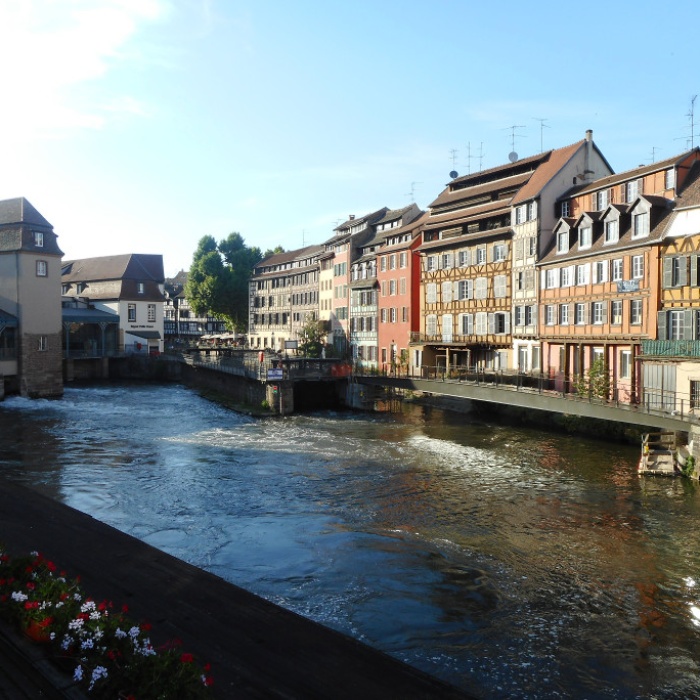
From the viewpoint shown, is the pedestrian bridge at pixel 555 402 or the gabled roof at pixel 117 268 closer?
the pedestrian bridge at pixel 555 402

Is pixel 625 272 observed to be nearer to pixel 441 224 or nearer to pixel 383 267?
pixel 441 224

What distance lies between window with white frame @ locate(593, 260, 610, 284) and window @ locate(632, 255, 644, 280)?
1733 millimetres

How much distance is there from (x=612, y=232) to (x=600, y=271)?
202cm

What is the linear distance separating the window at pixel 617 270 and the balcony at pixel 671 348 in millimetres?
4151

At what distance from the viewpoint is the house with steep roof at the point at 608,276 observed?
32656 millimetres

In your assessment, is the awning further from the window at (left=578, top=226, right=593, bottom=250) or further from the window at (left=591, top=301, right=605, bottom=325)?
→ the window at (left=591, top=301, right=605, bottom=325)

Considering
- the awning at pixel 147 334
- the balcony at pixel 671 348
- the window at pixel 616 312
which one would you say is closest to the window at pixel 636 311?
the window at pixel 616 312

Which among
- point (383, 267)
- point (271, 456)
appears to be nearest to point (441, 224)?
point (383, 267)

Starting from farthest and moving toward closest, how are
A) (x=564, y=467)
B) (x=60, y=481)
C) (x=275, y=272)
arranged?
(x=275, y=272)
(x=564, y=467)
(x=60, y=481)

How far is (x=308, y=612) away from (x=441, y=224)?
130 feet

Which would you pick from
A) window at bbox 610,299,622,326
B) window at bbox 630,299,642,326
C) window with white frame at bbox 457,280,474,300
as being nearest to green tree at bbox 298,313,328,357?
window with white frame at bbox 457,280,474,300

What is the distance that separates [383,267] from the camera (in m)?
59.7

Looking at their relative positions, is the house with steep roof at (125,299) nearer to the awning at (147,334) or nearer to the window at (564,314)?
the awning at (147,334)

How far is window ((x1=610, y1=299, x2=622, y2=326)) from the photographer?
3434cm
